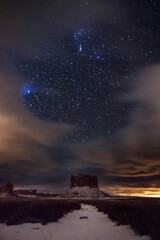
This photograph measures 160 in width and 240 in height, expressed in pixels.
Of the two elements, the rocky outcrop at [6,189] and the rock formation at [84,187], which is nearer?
the rocky outcrop at [6,189]

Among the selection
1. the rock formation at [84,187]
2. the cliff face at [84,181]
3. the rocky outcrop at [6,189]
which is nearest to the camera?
the rocky outcrop at [6,189]

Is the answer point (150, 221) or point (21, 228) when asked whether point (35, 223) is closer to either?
point (21, 228)

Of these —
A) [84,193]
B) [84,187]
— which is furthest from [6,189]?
[84,187]

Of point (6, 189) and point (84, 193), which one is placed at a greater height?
point (84, 193)

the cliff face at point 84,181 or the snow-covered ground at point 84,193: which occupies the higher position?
the cliff face at point 84,181

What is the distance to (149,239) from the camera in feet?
47.7

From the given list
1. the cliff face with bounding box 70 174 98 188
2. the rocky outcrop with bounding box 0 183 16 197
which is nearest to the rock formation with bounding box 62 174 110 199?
the cliff face with bounding box 70 174 98 188

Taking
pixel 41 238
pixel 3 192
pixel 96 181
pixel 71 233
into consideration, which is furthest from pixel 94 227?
pixel 96 181

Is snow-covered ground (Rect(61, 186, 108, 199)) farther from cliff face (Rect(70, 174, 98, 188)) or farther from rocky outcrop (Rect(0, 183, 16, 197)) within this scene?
rocky outcrop (Rect(0, 183, 16, 197))

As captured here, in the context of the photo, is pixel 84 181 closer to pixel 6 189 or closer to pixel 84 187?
pixel 84 187

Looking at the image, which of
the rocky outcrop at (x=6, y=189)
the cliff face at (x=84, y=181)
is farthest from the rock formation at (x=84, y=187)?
the rocky outcrop at (x=6, y=189)

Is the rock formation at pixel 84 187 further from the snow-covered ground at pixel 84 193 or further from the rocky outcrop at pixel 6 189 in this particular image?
the rocky outcrop at pixel 6 189

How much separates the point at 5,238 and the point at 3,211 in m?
13.2

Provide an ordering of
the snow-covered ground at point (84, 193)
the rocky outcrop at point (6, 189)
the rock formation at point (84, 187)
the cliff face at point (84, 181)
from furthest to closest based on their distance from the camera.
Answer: the cliff face at point (84, 181)
the rock formation at point (84, 187)
the snow-covered ground at point (84, 193)
the rocky outcrop at point (6, 189)
